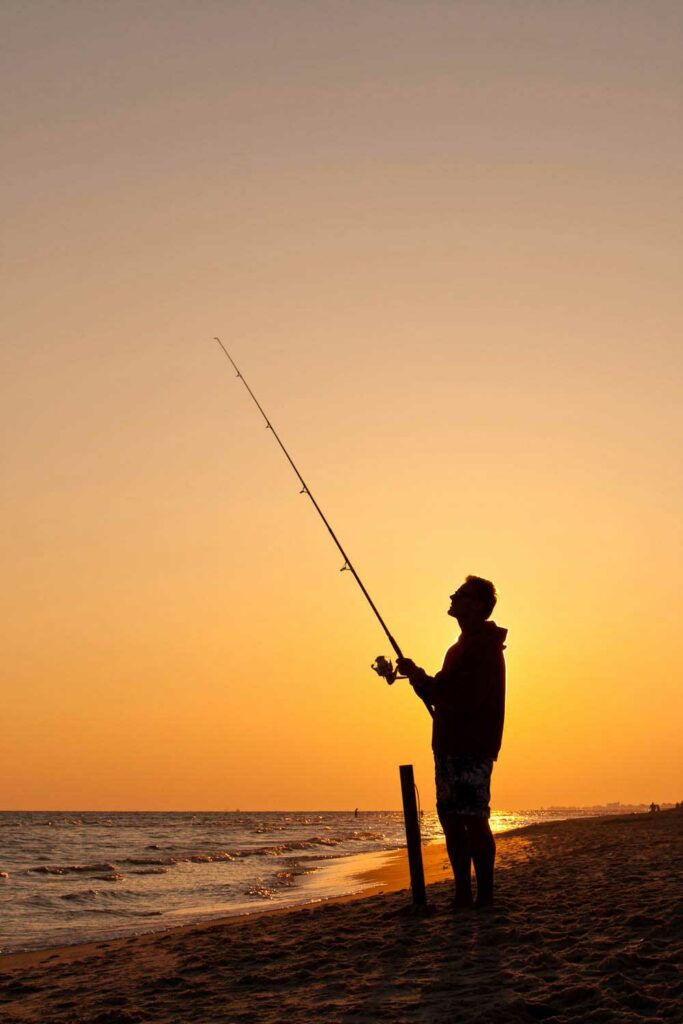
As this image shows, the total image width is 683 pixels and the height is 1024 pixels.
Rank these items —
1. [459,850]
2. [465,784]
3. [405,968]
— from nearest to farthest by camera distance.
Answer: [405,968] → [465,784] → [459,850]

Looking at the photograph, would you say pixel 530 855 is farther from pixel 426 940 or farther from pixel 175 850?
pixel 175 850

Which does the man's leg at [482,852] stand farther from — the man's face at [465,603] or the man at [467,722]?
the man's face at [465,603]

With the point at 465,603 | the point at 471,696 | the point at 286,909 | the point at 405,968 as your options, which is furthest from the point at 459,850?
the point at 286,909

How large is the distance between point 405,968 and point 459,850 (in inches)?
48.7

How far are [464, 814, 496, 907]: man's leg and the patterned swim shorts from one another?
6cm

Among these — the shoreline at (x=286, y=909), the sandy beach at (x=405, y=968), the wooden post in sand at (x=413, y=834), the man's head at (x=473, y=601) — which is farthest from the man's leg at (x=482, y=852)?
the shoreline at (x=286, y=909)

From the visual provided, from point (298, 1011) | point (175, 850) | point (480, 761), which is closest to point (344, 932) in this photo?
point (480, 761)

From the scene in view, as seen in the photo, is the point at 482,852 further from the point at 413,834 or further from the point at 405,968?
the point at 405,968

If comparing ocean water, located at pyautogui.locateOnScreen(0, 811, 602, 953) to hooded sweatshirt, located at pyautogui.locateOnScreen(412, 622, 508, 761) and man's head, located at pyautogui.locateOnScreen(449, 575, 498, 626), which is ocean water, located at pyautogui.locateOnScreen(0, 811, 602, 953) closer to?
hooded sweatshirt, located at pyautogui.locateOnScreen(412, 622, 508, 761)

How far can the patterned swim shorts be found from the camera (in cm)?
598

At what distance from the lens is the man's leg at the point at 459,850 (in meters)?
6.04

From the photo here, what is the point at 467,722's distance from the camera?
19.7 ft

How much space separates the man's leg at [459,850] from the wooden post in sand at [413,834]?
401 millimetres

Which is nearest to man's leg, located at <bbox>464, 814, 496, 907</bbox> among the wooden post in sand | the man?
the man
